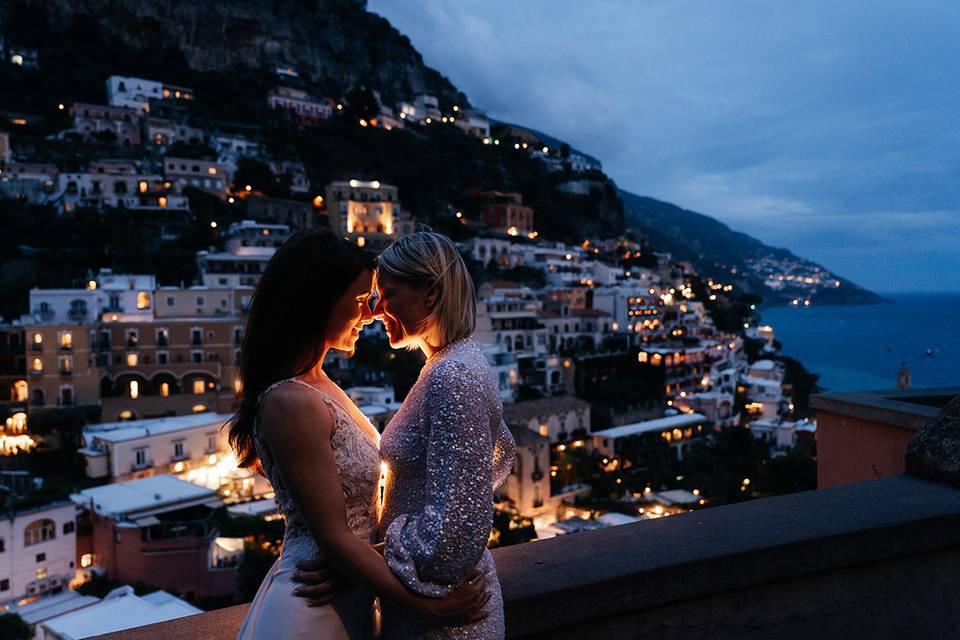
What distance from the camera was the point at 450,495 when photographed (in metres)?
1.23

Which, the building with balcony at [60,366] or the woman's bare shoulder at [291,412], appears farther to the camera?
the building with balcony at [60,366]

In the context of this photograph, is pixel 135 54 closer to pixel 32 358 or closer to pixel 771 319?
pixel 32 358

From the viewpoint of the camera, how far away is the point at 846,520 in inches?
79.4

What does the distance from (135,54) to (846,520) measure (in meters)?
67.5

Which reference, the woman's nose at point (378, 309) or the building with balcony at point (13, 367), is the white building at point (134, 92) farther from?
the woman's nose at point (378, 309)

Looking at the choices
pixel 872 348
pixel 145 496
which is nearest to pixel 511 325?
pixel 145 496

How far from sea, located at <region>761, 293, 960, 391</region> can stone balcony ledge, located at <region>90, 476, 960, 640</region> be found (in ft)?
120

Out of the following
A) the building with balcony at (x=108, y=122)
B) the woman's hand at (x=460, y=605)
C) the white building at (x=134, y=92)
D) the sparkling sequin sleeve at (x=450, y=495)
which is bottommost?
the woman's hand at (x=460, y=605)

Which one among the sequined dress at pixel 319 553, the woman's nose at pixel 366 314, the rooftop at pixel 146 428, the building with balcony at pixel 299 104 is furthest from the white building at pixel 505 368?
the building with balcony at pixel 299 104

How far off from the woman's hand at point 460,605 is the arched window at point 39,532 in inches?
676

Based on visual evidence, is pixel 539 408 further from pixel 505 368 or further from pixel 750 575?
pixel 750 575

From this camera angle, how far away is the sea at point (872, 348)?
178 ft

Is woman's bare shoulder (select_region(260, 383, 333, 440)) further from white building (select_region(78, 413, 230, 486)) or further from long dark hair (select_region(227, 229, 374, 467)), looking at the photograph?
white building (select_region(78, 413, 230, 486))

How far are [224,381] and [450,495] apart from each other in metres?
28.0
